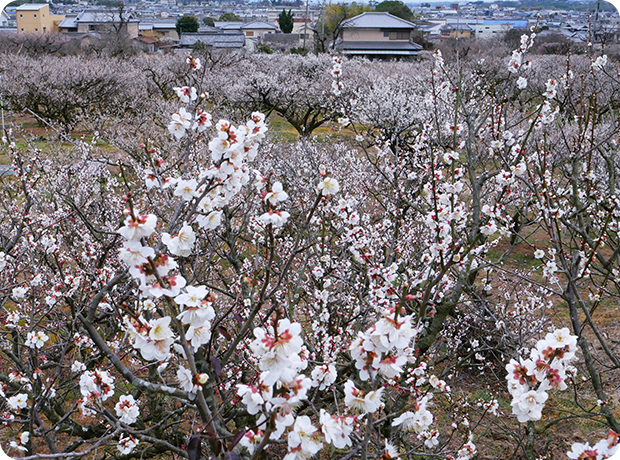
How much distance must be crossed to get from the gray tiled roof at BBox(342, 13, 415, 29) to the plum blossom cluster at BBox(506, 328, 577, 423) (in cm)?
5448

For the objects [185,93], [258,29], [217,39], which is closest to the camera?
[185,93]

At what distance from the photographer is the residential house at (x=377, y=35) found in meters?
50.3

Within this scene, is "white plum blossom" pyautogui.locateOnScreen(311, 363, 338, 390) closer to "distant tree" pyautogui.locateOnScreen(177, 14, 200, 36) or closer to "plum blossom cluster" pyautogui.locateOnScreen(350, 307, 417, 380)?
"plum blossom cluster" pyautogui.locateOnScreen(350, 307, 417, 380)

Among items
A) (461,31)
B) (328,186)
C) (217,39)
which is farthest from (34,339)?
(461,31)

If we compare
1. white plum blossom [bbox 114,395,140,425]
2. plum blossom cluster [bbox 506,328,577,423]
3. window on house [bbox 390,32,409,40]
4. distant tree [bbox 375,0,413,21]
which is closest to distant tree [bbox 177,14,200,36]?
distant tree [bbox 375,0,413,21]

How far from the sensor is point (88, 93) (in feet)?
73.2

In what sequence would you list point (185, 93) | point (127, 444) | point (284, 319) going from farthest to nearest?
point (185, 93)
point (127, 444)
point (284, 319)

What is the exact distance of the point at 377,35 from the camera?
54.4 m

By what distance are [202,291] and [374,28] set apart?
57.0 meters

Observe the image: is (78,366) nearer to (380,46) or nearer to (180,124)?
(180,124)

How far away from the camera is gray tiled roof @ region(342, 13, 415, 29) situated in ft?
175

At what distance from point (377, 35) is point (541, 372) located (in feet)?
187

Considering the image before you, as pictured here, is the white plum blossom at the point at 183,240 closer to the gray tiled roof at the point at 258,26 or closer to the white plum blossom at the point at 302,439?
the white plum blossom at the point at 302,439

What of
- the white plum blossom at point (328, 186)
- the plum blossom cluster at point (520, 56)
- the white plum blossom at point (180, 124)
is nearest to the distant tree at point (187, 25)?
the plum blossom cluster at point (520, 56)
